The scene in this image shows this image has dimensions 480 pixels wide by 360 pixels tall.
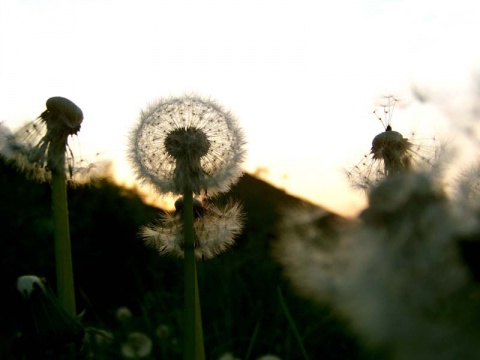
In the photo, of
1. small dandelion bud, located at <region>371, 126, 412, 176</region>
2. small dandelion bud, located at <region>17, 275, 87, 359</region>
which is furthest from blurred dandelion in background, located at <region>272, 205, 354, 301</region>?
small dandelion bud, located at <region>17, 275, 87, 359</region>

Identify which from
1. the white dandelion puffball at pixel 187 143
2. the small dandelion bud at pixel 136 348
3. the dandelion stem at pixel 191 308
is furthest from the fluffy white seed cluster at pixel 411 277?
the small dandelion bud at pixel 136 348

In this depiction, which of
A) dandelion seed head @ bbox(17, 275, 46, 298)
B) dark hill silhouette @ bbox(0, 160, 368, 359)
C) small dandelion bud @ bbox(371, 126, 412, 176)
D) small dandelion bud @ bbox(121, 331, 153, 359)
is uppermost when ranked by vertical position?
dark hill silhouette @ bbox(0, 160, 368, 359)

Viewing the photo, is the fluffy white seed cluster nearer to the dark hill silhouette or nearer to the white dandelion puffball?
the white dandelion puffball

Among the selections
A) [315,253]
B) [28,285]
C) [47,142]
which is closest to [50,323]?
[28,285]

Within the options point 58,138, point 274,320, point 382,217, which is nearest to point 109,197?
point 274,320

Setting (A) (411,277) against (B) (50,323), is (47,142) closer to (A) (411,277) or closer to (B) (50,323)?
(B) (50,323)

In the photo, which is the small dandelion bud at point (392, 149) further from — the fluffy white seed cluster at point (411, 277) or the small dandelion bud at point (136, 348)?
the small dandelion bud at point (136, 348)
